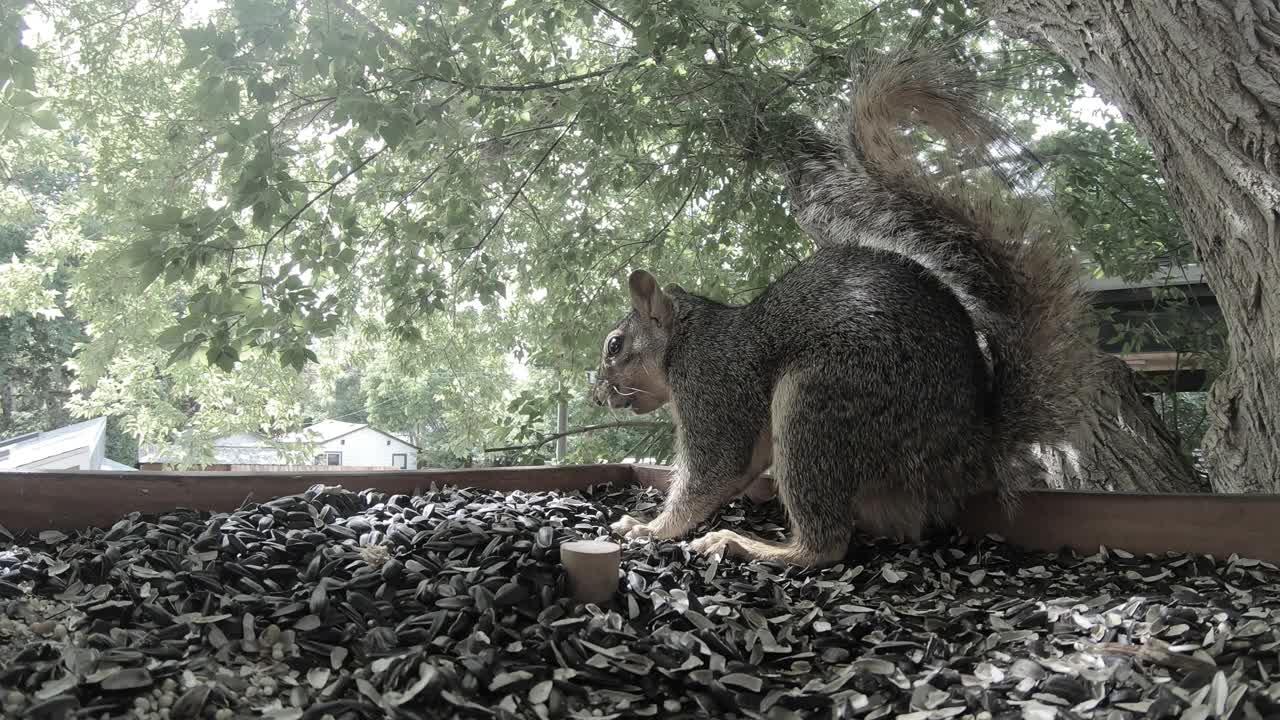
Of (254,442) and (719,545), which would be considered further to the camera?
(254,442)

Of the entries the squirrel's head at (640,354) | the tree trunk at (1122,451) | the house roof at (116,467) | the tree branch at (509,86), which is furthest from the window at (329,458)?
the tree trunk at (1122,451)

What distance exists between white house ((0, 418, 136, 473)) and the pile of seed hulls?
174 cm

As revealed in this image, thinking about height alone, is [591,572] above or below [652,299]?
below

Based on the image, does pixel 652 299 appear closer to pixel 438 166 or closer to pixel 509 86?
pixel 509 86

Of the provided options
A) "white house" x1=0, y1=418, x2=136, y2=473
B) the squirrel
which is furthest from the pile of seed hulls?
"white house" x1=0, y1=418, x2=136, y2=473

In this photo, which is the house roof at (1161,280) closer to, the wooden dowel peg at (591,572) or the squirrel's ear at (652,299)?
the squirrel's ear at (652,299)

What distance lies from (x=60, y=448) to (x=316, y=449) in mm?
2043

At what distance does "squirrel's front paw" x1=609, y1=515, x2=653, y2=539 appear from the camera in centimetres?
172

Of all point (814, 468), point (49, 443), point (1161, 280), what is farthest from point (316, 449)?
point (1161, 280)

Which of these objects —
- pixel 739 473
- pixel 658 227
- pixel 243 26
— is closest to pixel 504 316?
pixel 658 227

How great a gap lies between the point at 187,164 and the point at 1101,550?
2775mm

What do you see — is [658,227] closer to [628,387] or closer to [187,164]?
[628,387]

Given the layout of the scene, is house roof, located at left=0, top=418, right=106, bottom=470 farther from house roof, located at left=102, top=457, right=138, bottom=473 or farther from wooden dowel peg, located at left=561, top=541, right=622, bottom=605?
wooden dowel peg, located at left=561, top=541, right=622, bottom=605

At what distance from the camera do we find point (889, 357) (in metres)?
1.56
